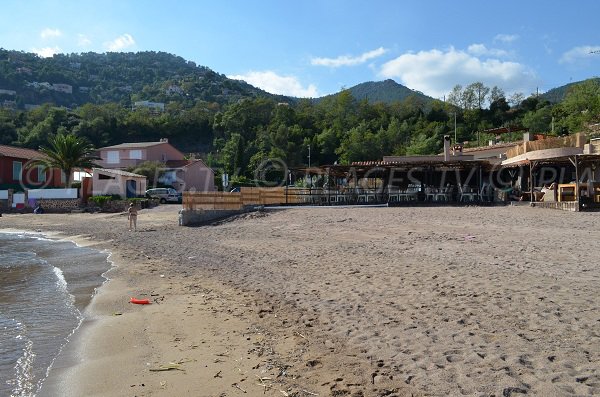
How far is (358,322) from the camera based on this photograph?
6223mm

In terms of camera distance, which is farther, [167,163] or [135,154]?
[135,154]

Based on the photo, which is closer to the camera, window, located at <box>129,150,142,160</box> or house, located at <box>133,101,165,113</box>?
window, located at <box>129,150,142,160</box>

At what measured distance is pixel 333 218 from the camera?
20.1 m

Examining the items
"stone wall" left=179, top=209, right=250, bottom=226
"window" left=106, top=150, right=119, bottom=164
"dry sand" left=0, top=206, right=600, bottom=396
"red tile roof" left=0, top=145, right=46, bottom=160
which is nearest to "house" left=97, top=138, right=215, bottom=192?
"window" left=106, top=150, right=119, bottom=164

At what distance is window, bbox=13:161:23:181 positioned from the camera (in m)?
41.5

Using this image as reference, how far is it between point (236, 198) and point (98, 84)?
156845mm

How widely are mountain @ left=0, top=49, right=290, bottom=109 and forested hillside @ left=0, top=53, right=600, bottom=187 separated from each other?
46.0 m

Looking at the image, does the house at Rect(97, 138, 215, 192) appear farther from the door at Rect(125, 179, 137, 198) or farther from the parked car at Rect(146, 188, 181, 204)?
the parked car at Rect(146, 188, 181, 204)

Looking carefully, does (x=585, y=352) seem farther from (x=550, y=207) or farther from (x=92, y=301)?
(x=550, y=207)

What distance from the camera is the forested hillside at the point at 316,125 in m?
59.7

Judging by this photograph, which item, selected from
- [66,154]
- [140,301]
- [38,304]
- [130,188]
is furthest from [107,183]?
[140,301]

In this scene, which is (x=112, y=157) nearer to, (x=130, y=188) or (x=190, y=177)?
(x=190, y=177)

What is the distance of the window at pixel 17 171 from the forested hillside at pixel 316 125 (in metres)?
21.1

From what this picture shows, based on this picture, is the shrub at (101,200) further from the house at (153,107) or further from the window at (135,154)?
the house at (153,107)
